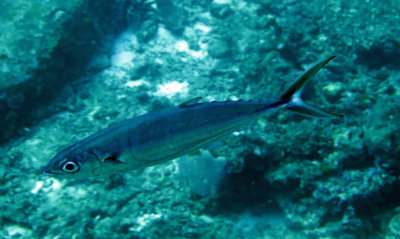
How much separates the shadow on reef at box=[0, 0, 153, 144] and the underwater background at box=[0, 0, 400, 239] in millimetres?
39

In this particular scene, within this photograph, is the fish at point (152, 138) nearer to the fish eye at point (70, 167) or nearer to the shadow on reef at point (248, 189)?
the fish eye at point (70, 167)

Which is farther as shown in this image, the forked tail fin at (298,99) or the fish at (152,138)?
the forked tail fin at (298,99)

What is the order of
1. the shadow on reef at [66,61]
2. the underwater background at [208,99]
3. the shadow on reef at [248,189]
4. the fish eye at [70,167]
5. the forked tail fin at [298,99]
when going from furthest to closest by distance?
the shadow on reef at [66,61] → the shadow on reef at [248,189] → the underwater background at [208,99] → the forked tail fin at [298,99] → the fish eye at [70,167]

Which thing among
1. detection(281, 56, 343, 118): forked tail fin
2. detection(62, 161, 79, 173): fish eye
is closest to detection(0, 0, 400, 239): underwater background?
detection(281, 56, 343, 118): forked tail fin

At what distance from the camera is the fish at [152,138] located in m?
1.75

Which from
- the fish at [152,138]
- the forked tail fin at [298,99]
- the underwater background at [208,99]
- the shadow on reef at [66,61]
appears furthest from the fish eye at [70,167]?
the shadow on reef at [66,61]

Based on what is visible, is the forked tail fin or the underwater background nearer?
the forked tail fin

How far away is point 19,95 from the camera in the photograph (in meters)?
6.20

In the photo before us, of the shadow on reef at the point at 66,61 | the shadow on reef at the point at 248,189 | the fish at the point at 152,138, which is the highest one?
the shadow on reef at the point at 66,61

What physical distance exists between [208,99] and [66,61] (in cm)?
447

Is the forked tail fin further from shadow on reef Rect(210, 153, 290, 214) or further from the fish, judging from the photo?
shadow on reef Rect(210, 153, 290, 214)

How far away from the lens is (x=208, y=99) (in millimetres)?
6938

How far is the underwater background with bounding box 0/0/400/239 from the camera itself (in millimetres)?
4367

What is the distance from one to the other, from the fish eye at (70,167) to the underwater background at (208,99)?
2.47 metres
